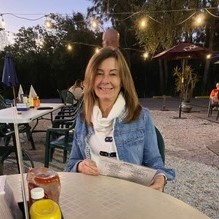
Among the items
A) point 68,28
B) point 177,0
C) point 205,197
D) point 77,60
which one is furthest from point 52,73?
point 205,197

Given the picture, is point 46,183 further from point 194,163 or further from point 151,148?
point 194,163

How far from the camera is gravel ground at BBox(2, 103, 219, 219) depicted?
2.84m

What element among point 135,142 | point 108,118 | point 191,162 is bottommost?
point 191,162

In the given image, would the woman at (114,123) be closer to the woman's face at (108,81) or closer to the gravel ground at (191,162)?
the woman's face at (108,81)

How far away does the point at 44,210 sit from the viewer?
65cm

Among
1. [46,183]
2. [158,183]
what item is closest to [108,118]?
[158,183]

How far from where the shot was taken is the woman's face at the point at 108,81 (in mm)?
1533

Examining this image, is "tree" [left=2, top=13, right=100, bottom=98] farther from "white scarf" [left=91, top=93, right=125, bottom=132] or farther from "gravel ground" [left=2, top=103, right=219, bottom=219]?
"white scarf" [left=91, top=93, right=125, bottom=132]

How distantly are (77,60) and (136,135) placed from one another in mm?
17085

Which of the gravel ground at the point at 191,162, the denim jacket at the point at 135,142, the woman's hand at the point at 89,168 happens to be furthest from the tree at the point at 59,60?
the woman's hand at the point at 89,168

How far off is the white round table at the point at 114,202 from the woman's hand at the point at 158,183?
0.14m

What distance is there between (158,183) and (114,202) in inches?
14.2

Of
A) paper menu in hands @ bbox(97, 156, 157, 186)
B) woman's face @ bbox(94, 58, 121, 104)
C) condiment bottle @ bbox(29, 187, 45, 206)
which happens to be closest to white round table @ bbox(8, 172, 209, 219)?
paper menu in hands @ bbox(97, 156, 157, 186)

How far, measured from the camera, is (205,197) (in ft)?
9.34
